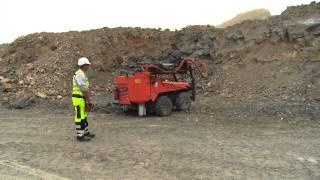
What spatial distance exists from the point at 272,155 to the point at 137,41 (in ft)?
46.4

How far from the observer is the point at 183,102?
14.5 metres

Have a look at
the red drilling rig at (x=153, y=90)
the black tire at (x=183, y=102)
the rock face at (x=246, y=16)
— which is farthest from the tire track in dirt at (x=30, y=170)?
the rock face at (x=246, y=16)

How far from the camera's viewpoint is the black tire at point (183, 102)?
47.3ft

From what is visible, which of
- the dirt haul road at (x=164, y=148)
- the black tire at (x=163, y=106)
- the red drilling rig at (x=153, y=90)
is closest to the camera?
the dirt haul road at (x=164, y=148)

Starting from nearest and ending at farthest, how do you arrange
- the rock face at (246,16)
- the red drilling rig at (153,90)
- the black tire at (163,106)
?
1. the red drilling rig at (153,90)
2. the black tire at (163,106)
3. the rock face at (246,16)

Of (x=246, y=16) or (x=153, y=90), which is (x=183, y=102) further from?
(x=246, y=16)

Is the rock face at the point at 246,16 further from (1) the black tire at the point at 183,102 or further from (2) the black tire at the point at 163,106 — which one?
(2) the black tire at the point at 163,106

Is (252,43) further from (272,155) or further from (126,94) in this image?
(272,155)

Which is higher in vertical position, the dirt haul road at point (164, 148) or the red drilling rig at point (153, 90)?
the red drilling rig at point (153, 90)

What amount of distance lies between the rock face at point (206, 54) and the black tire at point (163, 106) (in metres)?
3.54

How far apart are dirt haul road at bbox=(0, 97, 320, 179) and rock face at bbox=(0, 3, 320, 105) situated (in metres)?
3.64

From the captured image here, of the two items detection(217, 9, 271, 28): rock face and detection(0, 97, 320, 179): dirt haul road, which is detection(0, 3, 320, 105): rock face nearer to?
detection(0, 97, 320, 179): dirt haul road

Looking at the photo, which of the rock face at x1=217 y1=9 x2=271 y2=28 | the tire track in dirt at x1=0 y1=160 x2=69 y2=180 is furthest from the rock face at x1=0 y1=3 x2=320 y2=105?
the rock face at x1=217 y1=9 x2=271 y2=28

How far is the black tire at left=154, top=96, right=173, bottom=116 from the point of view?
1365cm
